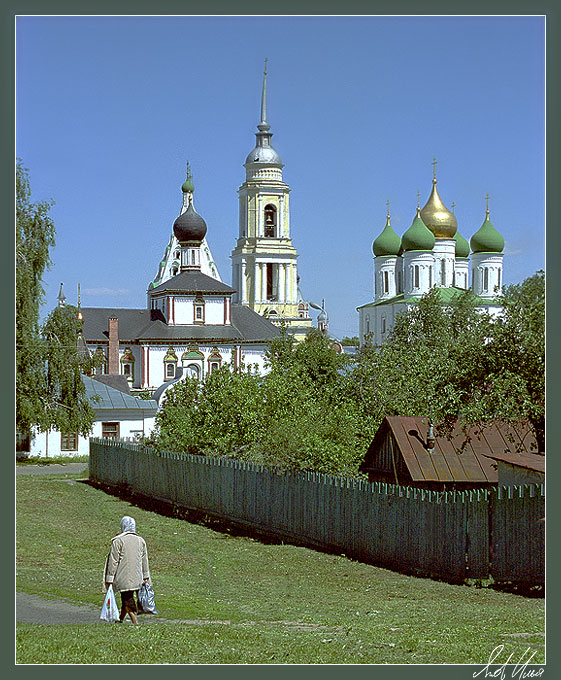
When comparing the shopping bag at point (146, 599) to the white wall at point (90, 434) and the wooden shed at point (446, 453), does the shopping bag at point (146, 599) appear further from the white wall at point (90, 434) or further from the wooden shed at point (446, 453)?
the white wall at point (90, 434)

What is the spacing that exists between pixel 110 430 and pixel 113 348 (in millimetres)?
25323

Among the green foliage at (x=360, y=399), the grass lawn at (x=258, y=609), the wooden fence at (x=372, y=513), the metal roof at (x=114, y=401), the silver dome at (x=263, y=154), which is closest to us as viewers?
the grass lawn at (x=258, y=609)

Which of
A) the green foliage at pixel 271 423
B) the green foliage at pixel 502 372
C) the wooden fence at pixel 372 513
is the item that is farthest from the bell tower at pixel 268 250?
the green foliage at pixel 502 372

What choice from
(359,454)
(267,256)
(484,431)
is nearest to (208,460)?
(359,454)

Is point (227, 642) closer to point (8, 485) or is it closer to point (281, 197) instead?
point (8, 485)

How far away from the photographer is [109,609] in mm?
9461

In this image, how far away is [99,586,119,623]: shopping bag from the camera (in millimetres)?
9391

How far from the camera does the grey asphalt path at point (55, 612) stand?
982cm

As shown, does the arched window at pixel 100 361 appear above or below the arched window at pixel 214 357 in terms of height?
below

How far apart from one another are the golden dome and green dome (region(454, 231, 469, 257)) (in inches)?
72.5

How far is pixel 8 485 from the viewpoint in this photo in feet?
34.8

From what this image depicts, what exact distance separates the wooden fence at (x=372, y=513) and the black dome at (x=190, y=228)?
44680mm

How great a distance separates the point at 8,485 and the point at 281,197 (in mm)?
53719

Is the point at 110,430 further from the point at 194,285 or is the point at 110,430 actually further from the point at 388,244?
the point at 388,244
